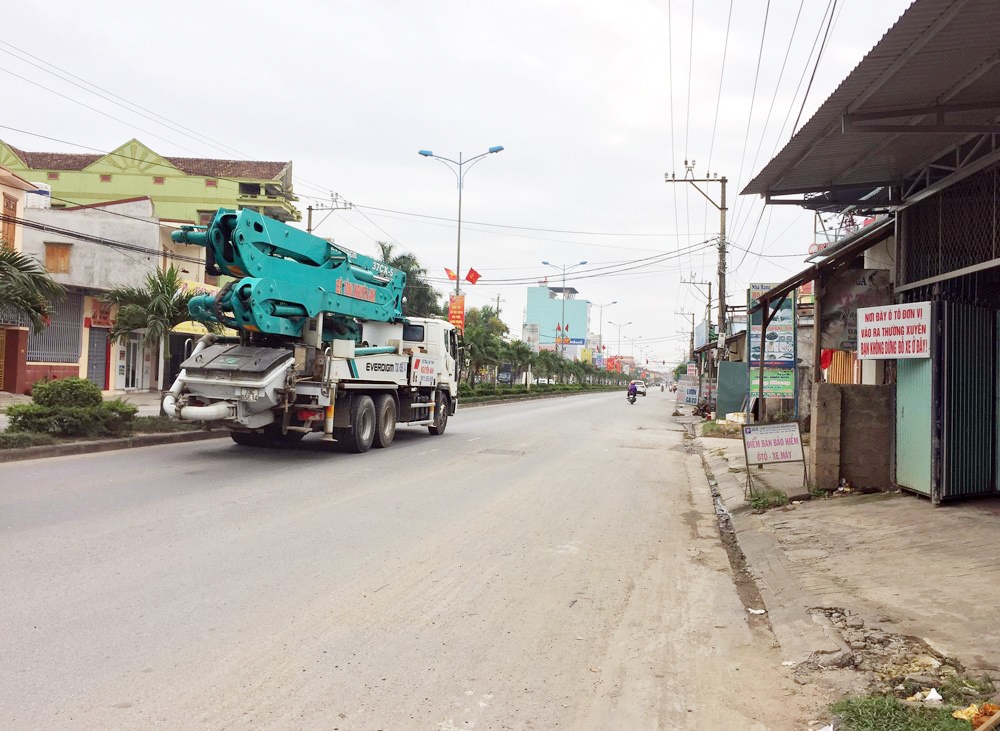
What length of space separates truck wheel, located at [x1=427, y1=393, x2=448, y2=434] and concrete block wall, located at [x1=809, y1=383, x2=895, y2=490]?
1054cm

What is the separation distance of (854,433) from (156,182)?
5169 cm

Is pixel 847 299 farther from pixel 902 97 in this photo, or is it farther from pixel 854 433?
pixel 902 97

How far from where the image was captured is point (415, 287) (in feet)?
161

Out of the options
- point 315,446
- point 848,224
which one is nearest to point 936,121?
point 315,446

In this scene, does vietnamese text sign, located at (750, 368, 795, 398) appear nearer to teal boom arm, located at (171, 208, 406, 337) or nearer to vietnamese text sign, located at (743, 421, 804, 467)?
vietnamese text sign, located at (743, 421, 804, 467)

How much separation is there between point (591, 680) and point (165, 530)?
4.68 metres

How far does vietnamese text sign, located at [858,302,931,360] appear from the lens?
851cm

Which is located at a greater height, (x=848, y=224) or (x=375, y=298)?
(x=848, y=224)

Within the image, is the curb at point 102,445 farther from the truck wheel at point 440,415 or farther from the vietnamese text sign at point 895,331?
the vietnamese text sign at point 895,331

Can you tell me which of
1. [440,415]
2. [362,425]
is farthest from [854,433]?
[440,415]

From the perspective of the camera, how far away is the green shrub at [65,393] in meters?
12.7

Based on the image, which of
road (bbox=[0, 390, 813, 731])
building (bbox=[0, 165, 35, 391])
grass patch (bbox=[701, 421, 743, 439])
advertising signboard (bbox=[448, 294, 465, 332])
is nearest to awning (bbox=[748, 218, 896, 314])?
road (bbox=[0, 390, 813, 731])

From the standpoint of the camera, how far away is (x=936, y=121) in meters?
7.15

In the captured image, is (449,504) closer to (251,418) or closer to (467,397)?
(251,418)
